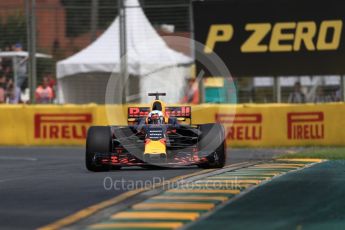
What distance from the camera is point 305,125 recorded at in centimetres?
2422

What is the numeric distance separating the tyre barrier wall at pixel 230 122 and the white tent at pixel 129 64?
221 centimetres

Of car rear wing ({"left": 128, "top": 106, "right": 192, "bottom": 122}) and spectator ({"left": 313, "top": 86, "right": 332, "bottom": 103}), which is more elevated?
spectator ({"left": 313, "top": 86, "right": 332, "bottom": 103})

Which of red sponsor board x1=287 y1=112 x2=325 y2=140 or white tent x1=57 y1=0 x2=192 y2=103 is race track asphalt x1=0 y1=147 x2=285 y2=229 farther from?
white tent x1=57 y1=0 x2=192 y2=103

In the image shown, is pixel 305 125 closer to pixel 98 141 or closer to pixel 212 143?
pixel 212 143

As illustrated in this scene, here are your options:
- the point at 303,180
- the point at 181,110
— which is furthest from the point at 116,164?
the point at 303,180

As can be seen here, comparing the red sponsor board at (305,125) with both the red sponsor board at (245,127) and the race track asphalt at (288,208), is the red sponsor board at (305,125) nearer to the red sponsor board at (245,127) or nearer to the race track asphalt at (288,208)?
the red sponsor board at (245,127)

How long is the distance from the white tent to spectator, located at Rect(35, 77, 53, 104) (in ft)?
4.00

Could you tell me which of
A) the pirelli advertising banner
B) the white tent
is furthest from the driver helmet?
the white tent

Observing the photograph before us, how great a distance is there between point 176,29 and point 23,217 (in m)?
18.4

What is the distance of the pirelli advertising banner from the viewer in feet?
84.2

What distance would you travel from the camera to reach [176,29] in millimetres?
27375

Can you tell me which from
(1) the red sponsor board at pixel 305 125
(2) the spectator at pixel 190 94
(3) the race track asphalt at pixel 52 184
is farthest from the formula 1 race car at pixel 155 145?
(2) the spectator at pixel 190 94

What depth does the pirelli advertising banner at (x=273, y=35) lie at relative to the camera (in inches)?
1010

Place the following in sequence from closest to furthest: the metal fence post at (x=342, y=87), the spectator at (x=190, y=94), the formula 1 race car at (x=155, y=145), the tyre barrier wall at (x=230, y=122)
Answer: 1. the formula 1 race car at (x=155, y=145)
2. the tyre barrier wall at (x=230, y=122)
3. the metal fence post at (x=342, y=87)
4. the spectator at (x=190, y=94)
